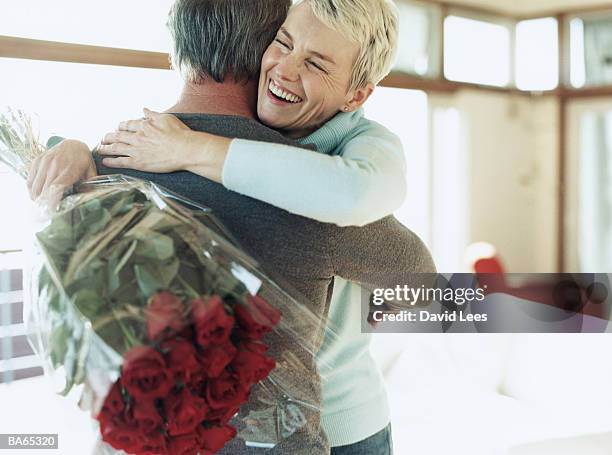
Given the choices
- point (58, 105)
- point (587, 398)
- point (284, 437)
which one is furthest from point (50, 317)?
point (58, 105)

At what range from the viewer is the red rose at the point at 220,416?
0.62 m

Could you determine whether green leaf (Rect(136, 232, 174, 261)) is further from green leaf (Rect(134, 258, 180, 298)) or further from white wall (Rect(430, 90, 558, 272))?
white wall (Rect(430, 90, 558, 272))

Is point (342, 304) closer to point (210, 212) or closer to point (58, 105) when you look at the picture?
point (210, 212)

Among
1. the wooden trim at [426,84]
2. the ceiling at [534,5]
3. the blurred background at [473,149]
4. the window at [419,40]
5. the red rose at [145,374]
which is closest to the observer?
the red rose at [145,374]

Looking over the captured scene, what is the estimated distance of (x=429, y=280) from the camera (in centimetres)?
83

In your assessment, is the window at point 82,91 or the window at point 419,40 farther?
the window at point 419,40

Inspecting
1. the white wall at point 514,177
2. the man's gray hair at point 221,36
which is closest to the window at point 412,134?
the white wall at point 514,177

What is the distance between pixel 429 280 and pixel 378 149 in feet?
0.58

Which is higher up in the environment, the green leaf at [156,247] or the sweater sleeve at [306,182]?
the sweater sleeve at [306,182]

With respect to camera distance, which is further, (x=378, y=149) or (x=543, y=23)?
(x=543, y=23)

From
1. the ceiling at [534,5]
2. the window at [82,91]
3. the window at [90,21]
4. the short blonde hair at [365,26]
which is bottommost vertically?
the short blonde hair at [365,26]

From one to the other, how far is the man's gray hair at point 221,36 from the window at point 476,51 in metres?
4.42

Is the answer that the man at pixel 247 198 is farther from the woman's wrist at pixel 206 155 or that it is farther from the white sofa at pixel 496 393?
the white sofa at pixel 496 393

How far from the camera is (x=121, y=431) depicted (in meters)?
0.59
